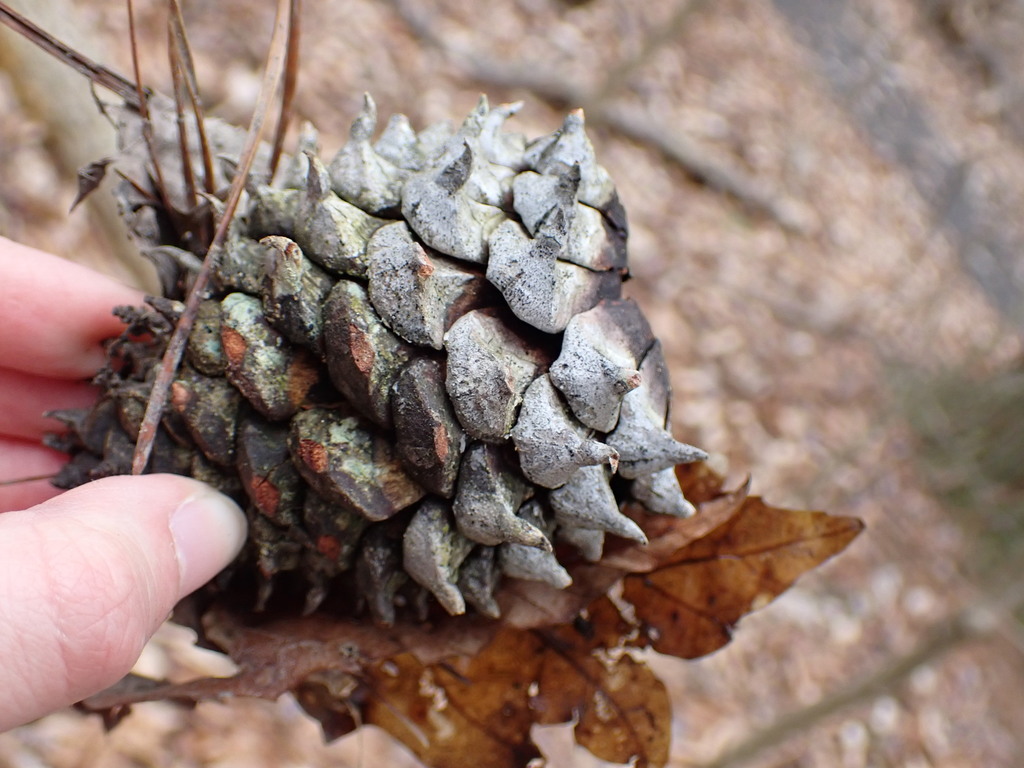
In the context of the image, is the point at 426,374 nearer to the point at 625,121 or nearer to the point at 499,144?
the point at 499,144

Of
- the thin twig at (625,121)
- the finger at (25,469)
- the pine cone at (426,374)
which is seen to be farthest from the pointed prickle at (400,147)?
the thin twig at (625,121)

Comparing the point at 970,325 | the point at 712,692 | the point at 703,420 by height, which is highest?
the point at 970,325

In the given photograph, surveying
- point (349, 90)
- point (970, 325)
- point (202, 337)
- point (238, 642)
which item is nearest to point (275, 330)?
point (202, 337)

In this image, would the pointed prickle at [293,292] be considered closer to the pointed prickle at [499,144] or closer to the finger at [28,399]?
the pointed prickle at [499,144]

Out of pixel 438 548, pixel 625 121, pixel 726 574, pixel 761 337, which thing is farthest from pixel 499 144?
pixel 625 121

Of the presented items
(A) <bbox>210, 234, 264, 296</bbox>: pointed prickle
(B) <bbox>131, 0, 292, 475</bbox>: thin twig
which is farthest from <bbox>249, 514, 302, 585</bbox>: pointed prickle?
(A) <bbox>210, 234, 264, 296</bbox>: pointed prickle

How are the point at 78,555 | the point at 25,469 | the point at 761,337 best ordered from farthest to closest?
the point at 761,337
the point at 25,469
the point at 78,555

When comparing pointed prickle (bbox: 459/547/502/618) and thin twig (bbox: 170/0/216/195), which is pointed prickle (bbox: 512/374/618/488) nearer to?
pointed prickle (bbox: 459/547/502/618)

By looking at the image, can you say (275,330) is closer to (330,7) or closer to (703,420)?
(703,420)
